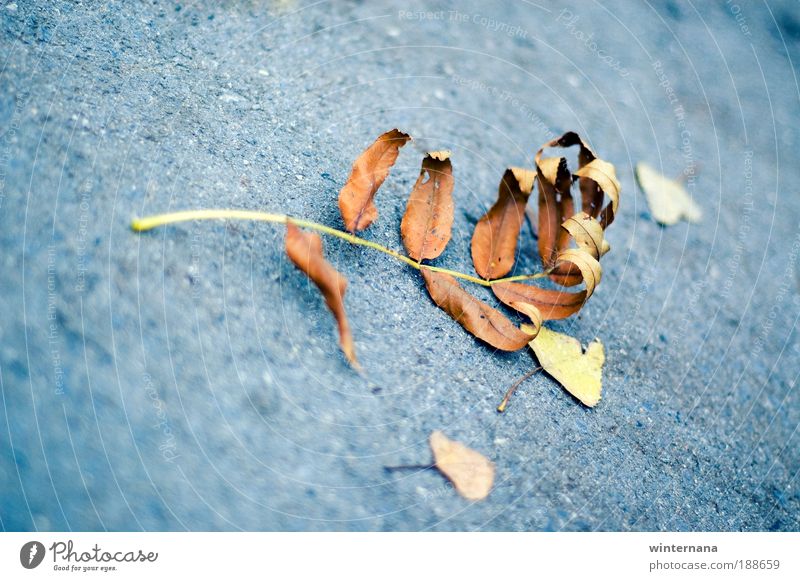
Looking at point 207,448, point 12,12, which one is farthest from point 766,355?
point 12,12

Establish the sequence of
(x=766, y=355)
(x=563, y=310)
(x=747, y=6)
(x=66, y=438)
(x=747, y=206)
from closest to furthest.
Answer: (x=66, y=438) → (x=563, y=310) → (x=766, y=355) → (x=747, y=206) → (x=747, y=6)

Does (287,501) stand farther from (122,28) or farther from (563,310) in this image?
(122,28)

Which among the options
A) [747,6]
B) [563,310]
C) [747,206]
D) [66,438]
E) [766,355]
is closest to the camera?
[66,438]

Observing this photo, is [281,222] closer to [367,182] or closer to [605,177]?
[367,182]

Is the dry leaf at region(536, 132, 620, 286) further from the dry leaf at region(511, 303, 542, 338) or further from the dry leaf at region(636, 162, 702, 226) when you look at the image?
the dry leaf at region(636, 162, 702, 226)

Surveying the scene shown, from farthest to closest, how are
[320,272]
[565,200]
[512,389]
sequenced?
[565,200] → [512,389] → [320,272]

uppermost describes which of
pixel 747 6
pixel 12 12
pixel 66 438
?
pixel 747 6

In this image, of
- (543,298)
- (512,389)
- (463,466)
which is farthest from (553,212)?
(463,466)
